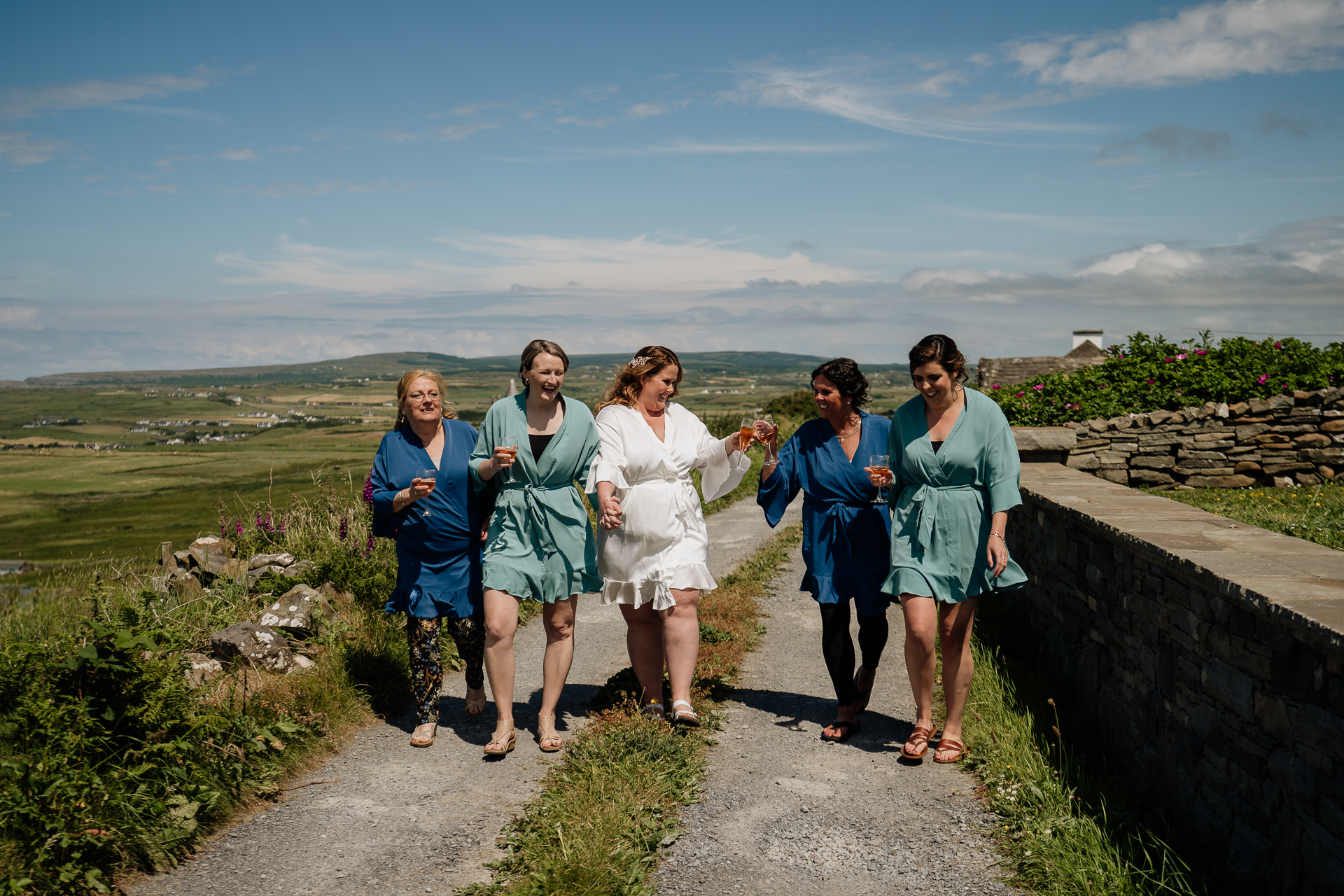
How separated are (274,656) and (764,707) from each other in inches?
116

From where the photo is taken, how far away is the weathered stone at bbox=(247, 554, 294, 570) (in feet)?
23.7

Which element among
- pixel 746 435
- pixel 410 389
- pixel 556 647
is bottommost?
pixel 556 647

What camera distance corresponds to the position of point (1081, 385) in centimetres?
1002

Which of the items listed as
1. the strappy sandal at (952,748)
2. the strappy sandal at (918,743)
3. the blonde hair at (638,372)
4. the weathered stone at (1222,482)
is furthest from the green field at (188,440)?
the weathered stone at (1222,482)

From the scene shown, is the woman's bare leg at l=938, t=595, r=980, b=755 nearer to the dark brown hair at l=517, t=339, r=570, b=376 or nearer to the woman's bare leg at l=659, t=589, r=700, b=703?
the woman's bare leg at l=659, t=589, r=700, b=703

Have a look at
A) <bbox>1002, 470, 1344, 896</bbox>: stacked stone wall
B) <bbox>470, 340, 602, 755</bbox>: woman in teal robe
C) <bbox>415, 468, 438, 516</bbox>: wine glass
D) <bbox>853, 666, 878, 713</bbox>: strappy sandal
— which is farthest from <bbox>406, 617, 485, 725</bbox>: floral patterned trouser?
<bbox>1002, 470, 1344, 896</bbox>: stacked stone wall

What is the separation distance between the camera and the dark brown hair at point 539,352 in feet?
14.6

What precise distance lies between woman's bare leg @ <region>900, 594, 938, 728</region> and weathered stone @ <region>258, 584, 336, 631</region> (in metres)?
3.82

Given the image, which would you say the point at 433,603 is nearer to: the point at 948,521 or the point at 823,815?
the point at 823,815

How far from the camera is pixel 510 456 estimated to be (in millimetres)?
4199

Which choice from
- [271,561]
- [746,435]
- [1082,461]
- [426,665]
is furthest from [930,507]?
[1082,461]

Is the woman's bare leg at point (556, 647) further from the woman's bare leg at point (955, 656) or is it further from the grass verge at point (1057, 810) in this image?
the grass verge at point (1057, 810)

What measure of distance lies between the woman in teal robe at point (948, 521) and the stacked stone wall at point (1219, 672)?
618mm

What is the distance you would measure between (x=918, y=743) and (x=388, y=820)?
8.10 feet
